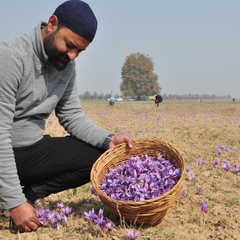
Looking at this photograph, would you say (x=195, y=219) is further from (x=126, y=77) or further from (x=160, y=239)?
(x=126, y=77)

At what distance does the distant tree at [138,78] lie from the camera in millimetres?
71000

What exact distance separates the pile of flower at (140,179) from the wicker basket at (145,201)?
90 mm

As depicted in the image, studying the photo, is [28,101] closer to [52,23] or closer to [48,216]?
[52,23]

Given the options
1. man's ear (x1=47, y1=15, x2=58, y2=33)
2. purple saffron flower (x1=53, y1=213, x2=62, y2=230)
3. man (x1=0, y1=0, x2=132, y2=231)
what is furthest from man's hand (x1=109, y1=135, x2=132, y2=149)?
man's ear (x1=47, y1=15, x2=58, y2=33)

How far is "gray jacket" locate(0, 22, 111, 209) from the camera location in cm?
187

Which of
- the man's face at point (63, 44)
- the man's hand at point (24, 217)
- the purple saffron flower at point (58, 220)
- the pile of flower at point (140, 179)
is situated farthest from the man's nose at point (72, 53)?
the purple saffron flower at point (58, 220)

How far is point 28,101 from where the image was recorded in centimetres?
215

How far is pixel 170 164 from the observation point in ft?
8.09

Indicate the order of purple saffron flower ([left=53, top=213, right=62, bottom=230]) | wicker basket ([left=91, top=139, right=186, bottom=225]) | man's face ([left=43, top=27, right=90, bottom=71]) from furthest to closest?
purple saffron flower ([left=53, top=213, right=62, bottom=230]), man's face ([left=43, top=27, right=90, bottom=71]), wicker basket ([left=91, top=139, right=186, bottom=225])

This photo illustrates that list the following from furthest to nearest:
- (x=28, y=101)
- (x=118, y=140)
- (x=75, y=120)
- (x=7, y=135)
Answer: (x=75, y=120)
(x=118, y=140)
(x=28, y=101)
(x=7, y=135)

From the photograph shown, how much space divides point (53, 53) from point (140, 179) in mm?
1366

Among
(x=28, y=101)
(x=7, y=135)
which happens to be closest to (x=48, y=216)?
(x=7, y=135)

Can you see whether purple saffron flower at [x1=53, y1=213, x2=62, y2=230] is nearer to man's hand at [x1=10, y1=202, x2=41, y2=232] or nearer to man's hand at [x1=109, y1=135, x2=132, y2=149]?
man's hand at [x1=10, y1=202, x2=41, y2=232]

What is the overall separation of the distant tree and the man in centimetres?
6814
